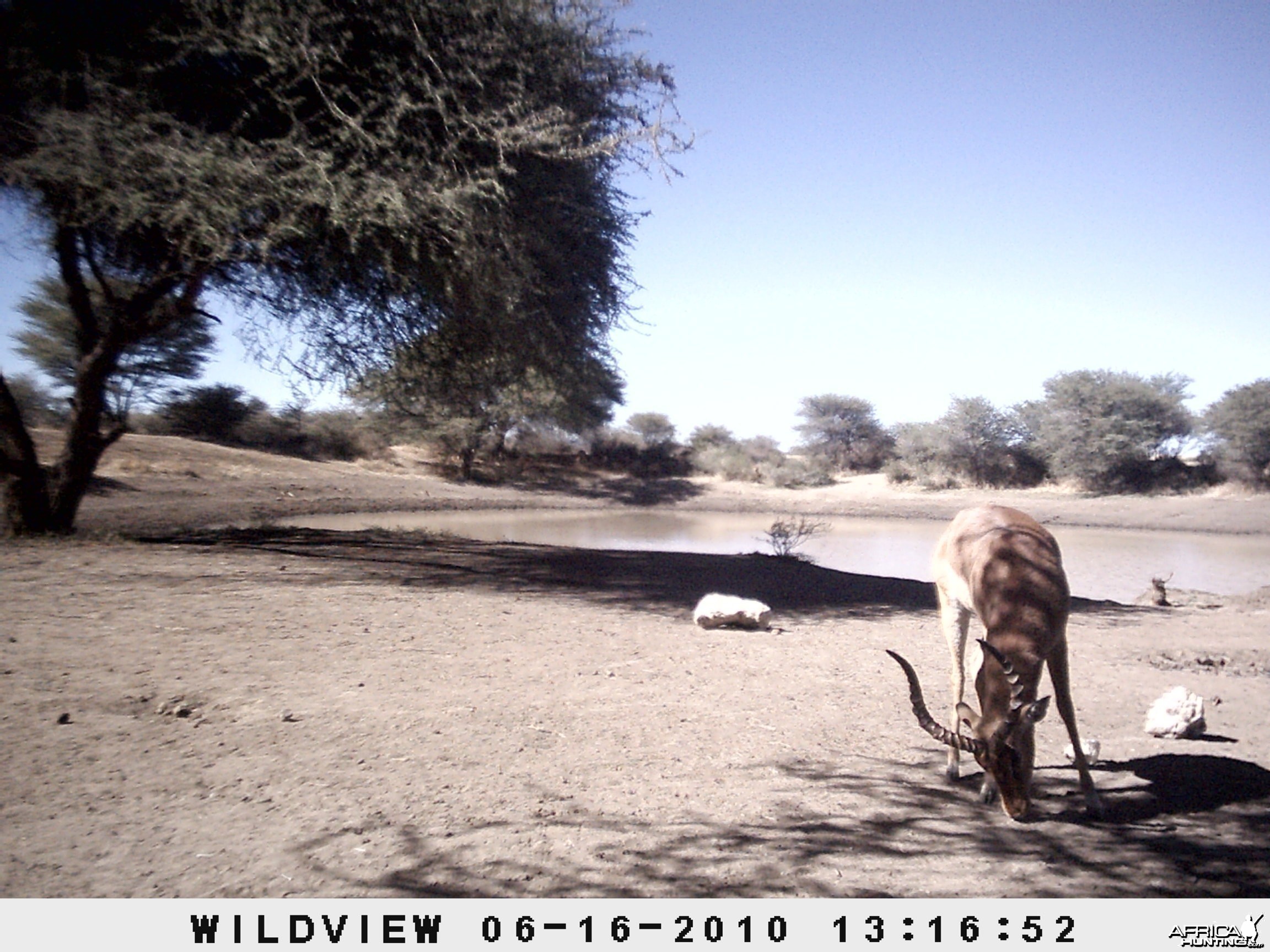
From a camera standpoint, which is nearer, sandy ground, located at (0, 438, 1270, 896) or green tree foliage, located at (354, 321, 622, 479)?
sandy ground, located at (0, 438, 1270, 896)

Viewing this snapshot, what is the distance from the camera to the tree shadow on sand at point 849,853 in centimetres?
307

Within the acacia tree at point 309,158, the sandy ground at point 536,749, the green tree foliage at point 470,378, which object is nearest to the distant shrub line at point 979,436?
the green tree foliage at point 470,378

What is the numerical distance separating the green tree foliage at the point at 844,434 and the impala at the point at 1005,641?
18026 millimetres

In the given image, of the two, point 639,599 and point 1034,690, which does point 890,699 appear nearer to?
point 1034,690

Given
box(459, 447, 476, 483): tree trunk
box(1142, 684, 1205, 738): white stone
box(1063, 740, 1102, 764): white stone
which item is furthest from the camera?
box(459, 447, 476, 483): tree trunk

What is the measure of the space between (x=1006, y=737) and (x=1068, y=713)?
0.88 m

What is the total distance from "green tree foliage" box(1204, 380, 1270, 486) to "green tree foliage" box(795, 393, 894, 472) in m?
7.58

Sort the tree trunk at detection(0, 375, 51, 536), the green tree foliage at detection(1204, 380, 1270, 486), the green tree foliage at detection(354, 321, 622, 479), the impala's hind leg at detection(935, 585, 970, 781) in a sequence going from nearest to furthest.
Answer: the impala's hind leg at detection(935, 585, 970, 781)
the tree trunk at detection(0, 375, 51, 536)
the green tree foliage at detection(354, 321, 622, 479)
the green tree foliage at detection(1204, 380, 1270, 486)

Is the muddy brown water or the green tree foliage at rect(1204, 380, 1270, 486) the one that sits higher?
the green tree foliage at rect(1204, 380, 1270, 486)

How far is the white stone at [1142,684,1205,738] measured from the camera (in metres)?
5.21

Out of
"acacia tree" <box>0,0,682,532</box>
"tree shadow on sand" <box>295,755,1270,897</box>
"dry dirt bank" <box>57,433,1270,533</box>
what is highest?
"acacia tree" <box>0,0,682,532</box>

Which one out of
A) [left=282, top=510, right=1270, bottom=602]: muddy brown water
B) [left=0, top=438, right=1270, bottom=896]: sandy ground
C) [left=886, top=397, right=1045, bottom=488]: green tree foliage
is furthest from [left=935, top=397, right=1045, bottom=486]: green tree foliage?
[left=0, top=438, right=1270, bottom=896]: sandy ground

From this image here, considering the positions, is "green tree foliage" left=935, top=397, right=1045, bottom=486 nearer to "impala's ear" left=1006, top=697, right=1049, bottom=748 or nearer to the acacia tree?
the acacia tree

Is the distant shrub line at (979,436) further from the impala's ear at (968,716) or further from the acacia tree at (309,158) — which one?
the impala's ear at (968,716)
